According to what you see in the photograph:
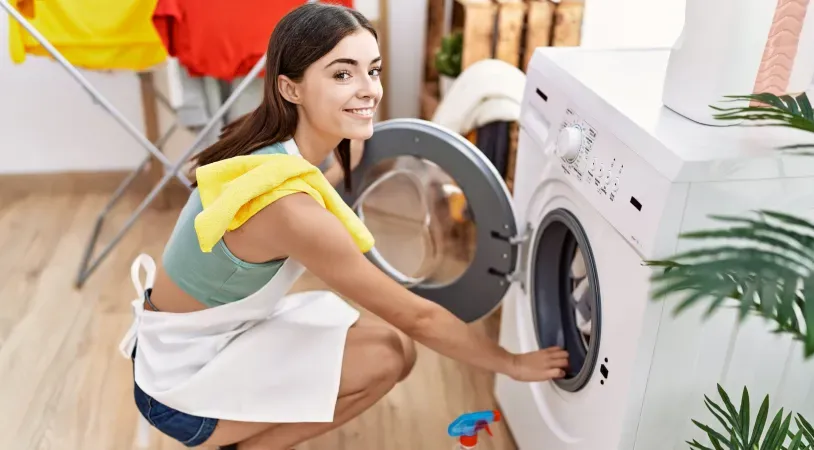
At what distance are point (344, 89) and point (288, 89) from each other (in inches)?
3.7

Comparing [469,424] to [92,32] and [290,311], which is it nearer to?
[290,311]

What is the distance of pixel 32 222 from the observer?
8.93 feet

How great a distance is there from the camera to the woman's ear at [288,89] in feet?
4.03

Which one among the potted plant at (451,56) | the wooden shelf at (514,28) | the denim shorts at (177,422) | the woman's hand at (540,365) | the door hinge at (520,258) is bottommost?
the denim shorts at (177,422)

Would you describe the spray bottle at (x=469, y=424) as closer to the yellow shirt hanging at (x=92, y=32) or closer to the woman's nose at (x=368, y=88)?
the woman's nose at (x=368, y=88)

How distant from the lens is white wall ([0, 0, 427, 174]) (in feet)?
9.04

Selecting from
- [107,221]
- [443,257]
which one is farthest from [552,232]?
[107,221]

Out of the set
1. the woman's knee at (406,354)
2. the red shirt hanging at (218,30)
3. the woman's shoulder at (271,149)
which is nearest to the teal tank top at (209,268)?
the woman's shoulder at (271,149)

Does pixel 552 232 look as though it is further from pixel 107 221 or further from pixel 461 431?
pixel 107 221

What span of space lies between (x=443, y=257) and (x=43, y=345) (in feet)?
3.70

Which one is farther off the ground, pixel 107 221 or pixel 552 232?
pixel 552 232

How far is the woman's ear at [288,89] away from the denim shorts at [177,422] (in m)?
0.63

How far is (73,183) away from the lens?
294 centimetres

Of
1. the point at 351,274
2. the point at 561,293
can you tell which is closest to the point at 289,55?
the point at 351,274
